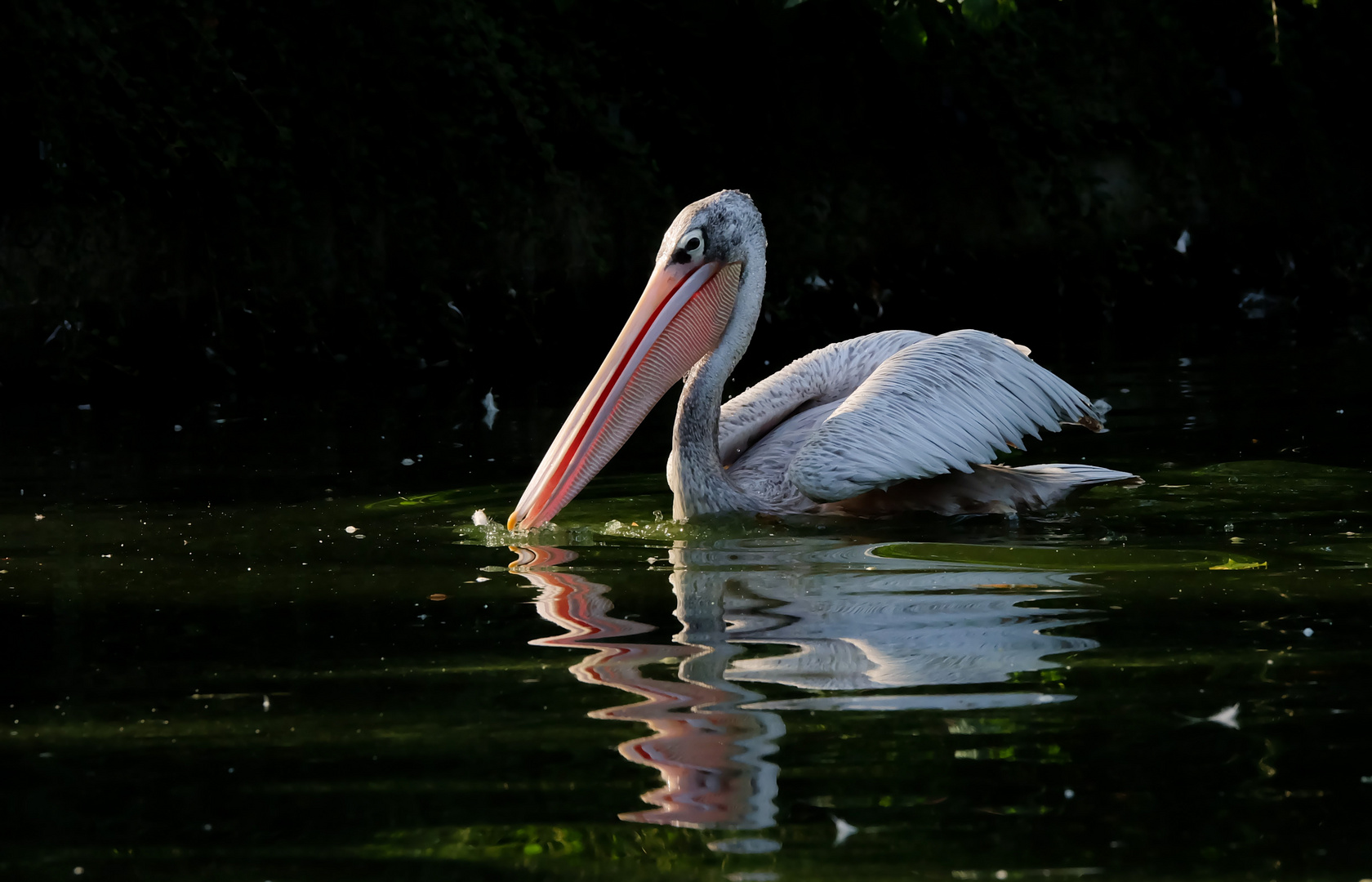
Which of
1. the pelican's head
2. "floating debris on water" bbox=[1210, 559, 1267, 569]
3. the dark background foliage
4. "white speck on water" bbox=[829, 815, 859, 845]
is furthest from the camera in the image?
the dark background foliage

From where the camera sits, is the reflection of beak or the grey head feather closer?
the reflection of beak

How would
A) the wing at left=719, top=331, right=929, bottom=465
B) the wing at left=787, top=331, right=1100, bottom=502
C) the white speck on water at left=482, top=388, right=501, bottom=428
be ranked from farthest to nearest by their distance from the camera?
the white speck on water at left=482, top=388, right=501, bottom=428 → the wing at left=719, top=331, right=929, bottom=465 → the wing at left=787, top=331, right=1100, bottom=502

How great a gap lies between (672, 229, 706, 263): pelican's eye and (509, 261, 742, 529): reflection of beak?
30 mm

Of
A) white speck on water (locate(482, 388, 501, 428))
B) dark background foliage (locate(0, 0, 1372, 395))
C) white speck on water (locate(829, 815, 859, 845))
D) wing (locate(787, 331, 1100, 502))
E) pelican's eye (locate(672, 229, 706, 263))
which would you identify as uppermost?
dark background foliage (locate(0, 0, 1372, 395))

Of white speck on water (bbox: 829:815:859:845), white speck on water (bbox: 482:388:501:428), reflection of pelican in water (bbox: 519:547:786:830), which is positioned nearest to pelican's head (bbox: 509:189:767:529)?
reflection of pelican in water (bbox: 519:547:786:830)

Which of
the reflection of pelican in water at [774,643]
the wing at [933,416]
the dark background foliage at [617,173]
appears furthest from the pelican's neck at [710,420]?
the dark background foliage at [617,173]

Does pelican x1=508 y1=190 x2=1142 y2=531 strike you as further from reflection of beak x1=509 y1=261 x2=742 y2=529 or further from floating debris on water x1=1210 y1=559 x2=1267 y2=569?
floating debris on water x1=1210 y1=559 x2=1267 y2=569

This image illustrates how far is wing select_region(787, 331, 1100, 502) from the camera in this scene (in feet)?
17.0

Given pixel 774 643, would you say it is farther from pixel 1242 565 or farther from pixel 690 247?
pixel 690 247

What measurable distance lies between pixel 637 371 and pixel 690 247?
47cm

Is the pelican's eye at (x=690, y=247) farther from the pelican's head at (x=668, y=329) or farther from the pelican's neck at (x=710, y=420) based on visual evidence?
the pelican's neck at (x=710, y=420)

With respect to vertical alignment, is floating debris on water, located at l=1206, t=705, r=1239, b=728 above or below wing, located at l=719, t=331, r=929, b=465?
below

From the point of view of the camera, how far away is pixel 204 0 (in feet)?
30.4

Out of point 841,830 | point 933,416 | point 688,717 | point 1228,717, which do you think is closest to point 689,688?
point 688,717
